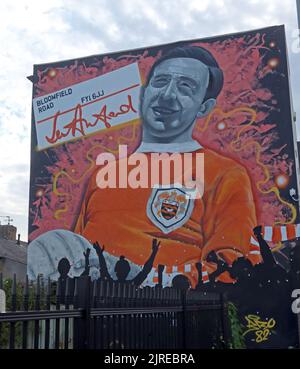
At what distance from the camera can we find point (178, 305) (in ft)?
24.5

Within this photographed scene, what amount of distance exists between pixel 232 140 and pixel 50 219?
745cm

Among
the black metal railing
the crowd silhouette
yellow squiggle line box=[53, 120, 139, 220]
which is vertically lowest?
the black metal railing

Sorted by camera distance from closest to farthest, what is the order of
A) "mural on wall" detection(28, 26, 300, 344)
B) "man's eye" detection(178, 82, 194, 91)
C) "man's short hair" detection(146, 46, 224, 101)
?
"mural on wall" detection(28, 26, 300, 344), "man's short hair" detection(146, 46, 224, 101), "man's eye" detection(178, 82, 194, 91)

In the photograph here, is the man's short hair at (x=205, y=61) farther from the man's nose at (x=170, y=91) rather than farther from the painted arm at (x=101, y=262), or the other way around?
the painted arm at (x=101, y=262)

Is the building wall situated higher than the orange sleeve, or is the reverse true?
the building wall

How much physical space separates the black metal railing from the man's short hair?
1205 cm

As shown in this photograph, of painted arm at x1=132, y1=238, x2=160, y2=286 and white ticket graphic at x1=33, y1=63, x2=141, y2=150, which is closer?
painted arm at x1=132, y1=238, x2=160, y2=286

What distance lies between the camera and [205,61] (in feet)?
62.7

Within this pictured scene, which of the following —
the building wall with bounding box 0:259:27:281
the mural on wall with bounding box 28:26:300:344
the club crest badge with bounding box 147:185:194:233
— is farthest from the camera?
the building wall with bounding box 0:259:27:281

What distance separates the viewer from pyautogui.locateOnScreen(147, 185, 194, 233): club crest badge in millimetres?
18203

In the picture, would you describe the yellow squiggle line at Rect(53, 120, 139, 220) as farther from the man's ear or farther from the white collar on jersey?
the man's ear

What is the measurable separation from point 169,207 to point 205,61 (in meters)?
5.50
